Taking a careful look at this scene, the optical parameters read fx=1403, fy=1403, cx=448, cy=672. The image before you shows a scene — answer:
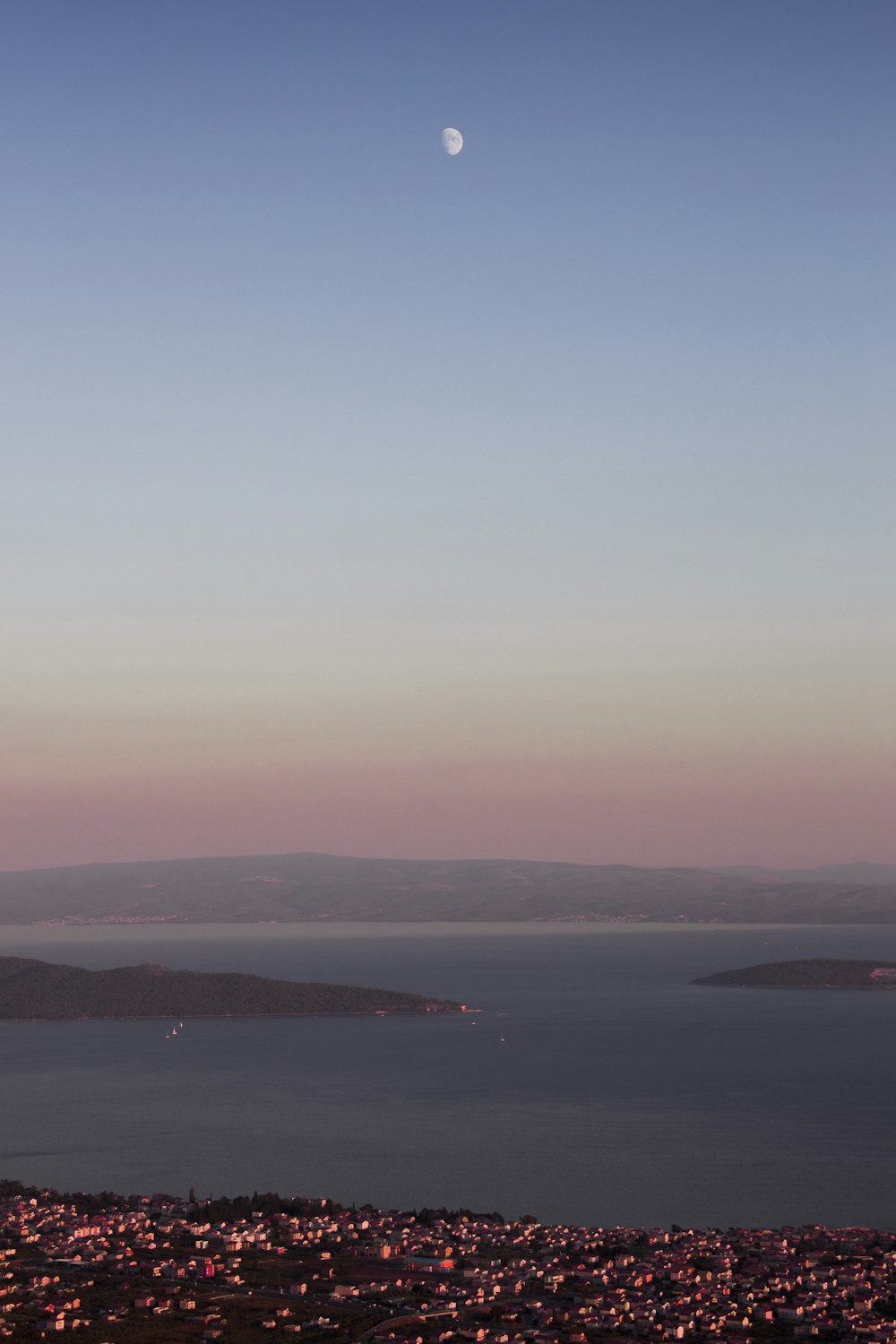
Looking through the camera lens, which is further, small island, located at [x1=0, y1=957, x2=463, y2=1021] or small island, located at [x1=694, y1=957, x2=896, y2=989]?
small island, located at [x1=694, y1=957, x2=896, y2=989]

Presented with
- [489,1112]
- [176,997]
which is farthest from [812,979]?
[489,1112]

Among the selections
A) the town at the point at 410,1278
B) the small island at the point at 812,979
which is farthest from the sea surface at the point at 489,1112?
the small island at the point at 812,979

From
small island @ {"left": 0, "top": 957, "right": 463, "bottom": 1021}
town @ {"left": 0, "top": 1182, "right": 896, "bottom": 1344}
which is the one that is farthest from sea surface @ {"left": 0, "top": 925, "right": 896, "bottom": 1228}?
small island @ {"left": 0, "top": 957, "right": 463, "bottom": 1021}

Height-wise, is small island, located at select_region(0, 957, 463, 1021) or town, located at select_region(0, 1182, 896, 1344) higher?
town, located at select_region(0, 1182, 896, 1344)

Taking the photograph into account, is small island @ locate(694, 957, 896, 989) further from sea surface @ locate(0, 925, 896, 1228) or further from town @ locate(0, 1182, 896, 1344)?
town @ locate(0, 1182, 896, 1344)

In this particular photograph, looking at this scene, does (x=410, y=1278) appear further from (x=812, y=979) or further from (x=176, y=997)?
(x=812, y=979)

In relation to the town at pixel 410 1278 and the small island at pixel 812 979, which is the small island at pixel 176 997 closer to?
the small island at pixel 812 979
